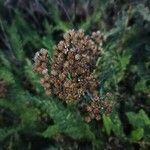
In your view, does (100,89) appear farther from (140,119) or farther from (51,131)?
(51,131)

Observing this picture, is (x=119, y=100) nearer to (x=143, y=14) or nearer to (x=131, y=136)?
(x=131, y=136)

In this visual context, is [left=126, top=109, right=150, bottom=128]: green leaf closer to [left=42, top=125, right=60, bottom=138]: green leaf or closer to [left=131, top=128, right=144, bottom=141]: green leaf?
[left=131, top=128, right=144, bottom=141]: green leaf

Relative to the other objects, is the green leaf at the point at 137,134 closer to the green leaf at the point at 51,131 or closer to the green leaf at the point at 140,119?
the green leaf at the point at 140,119

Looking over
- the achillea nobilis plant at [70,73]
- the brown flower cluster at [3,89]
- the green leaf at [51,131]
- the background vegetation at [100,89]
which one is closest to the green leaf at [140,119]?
the background vegetation at [100,89]

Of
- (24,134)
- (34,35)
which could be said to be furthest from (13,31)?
(24,134)

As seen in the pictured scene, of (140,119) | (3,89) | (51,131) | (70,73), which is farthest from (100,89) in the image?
(3,89)

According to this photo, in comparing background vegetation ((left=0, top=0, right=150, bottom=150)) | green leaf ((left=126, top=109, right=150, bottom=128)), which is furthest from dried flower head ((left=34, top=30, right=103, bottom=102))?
green leaf ((left=126, top=109, right=150, bottom=128))

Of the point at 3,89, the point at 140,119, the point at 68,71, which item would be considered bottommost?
the point at 68,71
